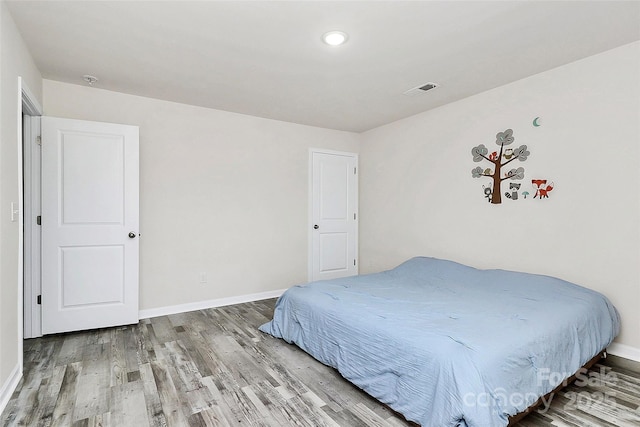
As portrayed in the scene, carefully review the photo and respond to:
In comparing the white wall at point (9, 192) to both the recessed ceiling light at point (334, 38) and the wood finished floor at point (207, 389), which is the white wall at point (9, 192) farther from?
the recessed ceiling light at point (334, 38)

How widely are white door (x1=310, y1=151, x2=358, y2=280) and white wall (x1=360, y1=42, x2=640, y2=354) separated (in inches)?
37.7

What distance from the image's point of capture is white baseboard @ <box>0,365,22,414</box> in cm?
190

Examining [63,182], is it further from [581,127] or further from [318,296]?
[581,127]

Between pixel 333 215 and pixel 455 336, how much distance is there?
10.6ft

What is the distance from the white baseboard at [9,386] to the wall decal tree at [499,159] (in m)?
4.02

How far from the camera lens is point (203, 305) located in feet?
12.8

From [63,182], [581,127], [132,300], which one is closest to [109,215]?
[63,182]

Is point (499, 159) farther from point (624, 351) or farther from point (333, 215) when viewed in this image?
point (333, 215)

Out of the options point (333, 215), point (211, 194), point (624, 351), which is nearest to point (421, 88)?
point (333, 215)

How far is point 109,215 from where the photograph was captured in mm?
3197

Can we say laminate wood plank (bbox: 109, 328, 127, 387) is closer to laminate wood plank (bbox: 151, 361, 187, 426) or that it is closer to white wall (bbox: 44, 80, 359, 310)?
laminate wood plank (bbox: 151, 361, 187, 426)

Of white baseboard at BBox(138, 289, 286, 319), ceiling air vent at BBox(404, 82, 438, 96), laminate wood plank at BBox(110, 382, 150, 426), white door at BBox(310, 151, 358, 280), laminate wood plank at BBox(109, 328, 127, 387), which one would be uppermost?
ceiling air vent at BBox(404, 82, 438, 96)

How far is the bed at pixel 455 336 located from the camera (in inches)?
63.5

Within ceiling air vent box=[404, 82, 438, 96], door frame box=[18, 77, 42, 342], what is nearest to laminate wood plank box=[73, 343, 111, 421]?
door frame box=[18, 77, 42, 342]
